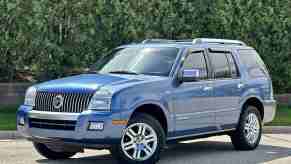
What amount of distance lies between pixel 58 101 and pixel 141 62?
67.4 inches

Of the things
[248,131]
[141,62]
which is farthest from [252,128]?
[141,62]

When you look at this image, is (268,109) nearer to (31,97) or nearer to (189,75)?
(189,75)

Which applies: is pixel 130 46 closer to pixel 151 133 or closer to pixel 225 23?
pixel 151 133

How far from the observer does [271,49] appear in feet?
75.5

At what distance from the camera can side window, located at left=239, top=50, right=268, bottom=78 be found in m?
12.3

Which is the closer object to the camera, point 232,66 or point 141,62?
point 141,62

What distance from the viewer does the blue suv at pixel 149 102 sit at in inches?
364

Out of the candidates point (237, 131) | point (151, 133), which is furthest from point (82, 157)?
point (237, 131)

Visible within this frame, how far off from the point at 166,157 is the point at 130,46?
6.31 ft

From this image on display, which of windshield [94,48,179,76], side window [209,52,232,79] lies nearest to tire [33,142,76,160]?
windshield [94,48,179,76]

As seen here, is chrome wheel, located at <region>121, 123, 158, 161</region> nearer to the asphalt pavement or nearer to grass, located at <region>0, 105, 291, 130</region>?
the asphalt pavement

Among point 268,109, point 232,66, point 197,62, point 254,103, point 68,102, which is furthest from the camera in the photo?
point 268,109

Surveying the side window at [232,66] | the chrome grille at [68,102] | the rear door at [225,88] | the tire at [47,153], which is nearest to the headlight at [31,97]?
the chrome grille at [68,102]

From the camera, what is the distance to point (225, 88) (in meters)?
11.4
